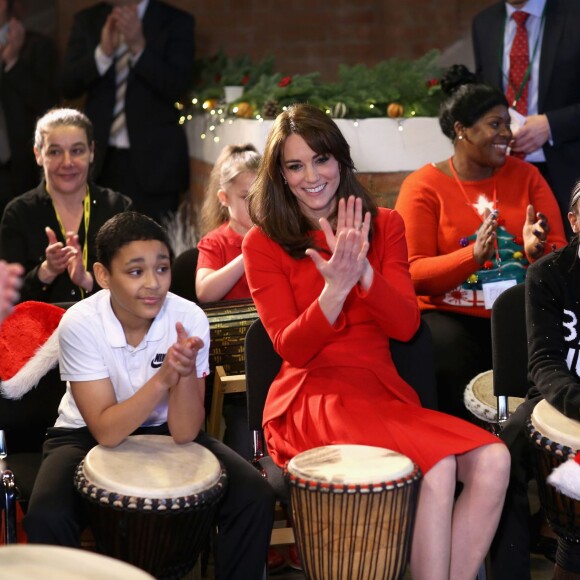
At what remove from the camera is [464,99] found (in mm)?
4270

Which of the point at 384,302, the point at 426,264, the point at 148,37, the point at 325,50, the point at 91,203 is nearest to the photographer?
the point at 384,302

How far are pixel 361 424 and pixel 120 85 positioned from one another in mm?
3738

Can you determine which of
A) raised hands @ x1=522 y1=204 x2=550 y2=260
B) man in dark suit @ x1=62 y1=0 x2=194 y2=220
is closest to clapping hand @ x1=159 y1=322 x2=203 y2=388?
raised hands @ x1=522 y1=204 x2=550 y2=260

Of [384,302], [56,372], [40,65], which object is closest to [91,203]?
[56,372]

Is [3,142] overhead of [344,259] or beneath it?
overhead

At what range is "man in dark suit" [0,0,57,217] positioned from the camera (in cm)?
636

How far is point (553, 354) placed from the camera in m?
3.19

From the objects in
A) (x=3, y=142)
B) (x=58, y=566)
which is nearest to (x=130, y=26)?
(x=3, y=142)

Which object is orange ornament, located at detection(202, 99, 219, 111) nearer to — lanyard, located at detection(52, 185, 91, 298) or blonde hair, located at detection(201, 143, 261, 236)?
blonde hair, located at detection(201, 143, 261, 236)

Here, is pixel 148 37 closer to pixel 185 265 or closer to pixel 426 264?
pixel 185 265

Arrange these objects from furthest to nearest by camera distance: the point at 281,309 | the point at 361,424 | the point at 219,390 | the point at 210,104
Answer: the point at 210,104
the point at 219,390
the point at 281,309
the point at 361,424

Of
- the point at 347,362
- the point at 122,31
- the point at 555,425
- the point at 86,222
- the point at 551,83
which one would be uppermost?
the point at 122,31

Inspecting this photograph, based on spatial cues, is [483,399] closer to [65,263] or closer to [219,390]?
[219,390]

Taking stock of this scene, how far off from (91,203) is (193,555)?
1.80 meters
